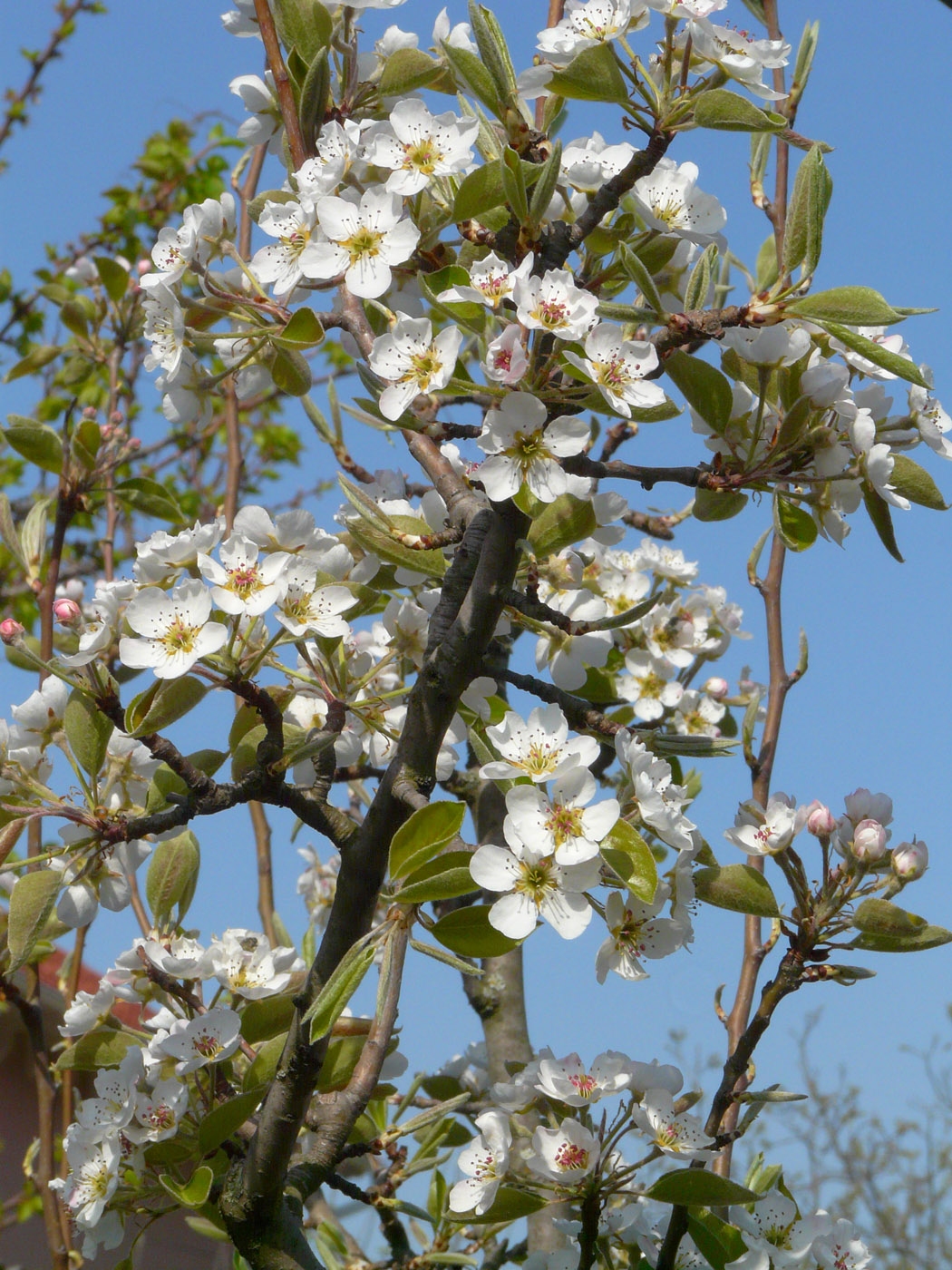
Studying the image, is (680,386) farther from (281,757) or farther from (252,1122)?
(252,1122)

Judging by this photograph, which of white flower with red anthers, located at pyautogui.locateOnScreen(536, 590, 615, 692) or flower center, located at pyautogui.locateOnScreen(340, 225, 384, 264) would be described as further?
white flower with red anthers, located at pyautogui.locateOnScreen(536, 590, 615, 692)

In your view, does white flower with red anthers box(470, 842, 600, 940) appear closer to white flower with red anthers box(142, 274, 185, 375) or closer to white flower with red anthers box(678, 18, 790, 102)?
white flower with red anthers box(142, 274, 185, 375)

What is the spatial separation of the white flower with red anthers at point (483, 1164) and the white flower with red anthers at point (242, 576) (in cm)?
61

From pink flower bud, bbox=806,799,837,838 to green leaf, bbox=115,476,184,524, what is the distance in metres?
1.04

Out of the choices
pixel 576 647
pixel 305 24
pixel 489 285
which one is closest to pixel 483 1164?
pixel 576 647

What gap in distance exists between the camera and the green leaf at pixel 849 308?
93cm

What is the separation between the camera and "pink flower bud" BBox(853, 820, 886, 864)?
1.17m

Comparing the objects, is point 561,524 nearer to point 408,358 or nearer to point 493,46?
point 408,358

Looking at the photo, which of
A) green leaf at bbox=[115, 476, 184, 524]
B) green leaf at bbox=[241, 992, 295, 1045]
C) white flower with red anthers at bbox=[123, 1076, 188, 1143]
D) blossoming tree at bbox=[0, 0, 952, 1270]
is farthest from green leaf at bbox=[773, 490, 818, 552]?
green leaf at bbox=[115, 476, 184, 524]

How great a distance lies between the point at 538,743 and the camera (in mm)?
1036

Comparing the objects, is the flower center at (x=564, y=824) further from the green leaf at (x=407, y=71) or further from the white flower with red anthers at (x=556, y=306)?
the green leaf at (x=407, y=71)

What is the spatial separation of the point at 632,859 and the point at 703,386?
1.39 ft

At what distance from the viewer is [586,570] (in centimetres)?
160

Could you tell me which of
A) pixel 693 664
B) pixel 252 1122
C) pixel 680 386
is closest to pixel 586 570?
pixel 693 664
